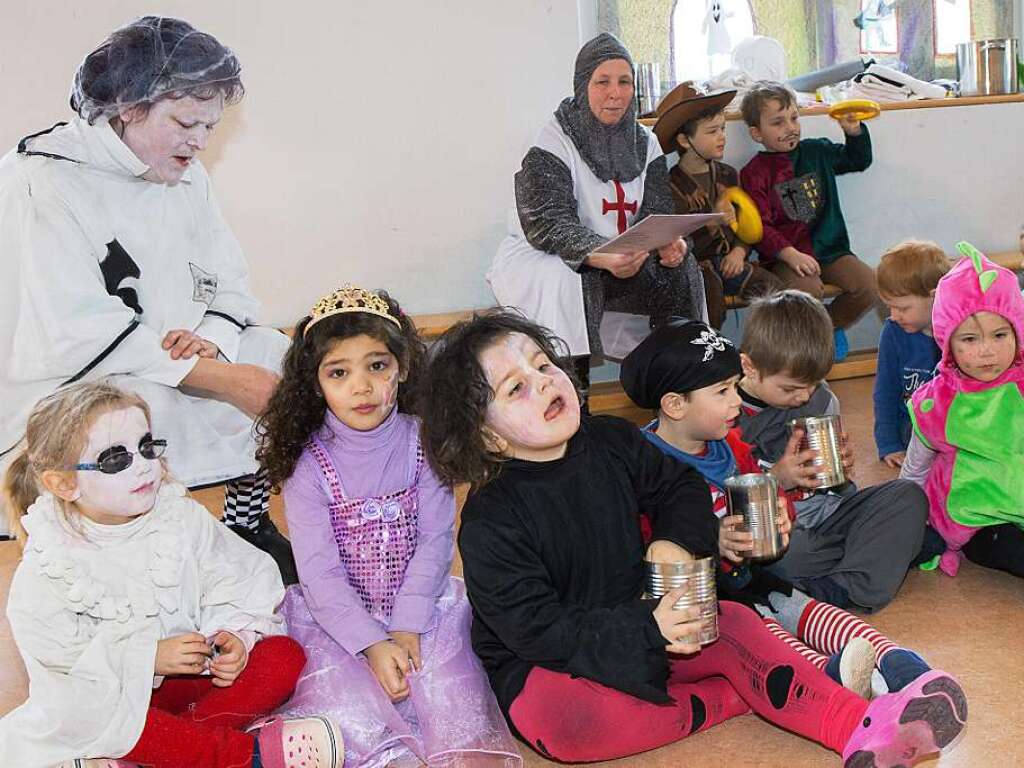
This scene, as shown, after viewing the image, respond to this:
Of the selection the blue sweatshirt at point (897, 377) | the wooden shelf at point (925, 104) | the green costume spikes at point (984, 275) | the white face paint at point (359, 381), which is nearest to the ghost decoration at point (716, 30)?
the wooden shelf at point (925, 104)

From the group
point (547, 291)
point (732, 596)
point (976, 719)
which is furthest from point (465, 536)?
point (547, 291)

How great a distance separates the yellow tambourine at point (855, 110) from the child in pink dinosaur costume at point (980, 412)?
8.00ft

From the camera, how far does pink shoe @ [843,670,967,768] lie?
1773 millimetres

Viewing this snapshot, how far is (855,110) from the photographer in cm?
496

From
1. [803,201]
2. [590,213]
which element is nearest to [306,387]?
[590,213]

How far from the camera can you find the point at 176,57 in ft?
8.37

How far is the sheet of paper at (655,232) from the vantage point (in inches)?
134

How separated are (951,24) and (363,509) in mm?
5035

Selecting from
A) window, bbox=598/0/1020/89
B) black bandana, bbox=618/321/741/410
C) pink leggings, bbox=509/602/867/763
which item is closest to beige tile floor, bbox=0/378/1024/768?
pink leggings, bbox=509/602/867/763

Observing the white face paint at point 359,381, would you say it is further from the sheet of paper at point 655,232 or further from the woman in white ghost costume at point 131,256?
the sheet of paper at point 655,232

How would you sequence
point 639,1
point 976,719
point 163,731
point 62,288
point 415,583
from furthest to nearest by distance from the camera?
point 639,1 < point 62,288 < point 415,583 < point 976,719 < point 163,731

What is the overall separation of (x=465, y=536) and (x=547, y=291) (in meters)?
2.11

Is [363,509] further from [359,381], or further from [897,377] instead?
[897,377]

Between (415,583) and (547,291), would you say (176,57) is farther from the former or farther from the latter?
(547,291)
